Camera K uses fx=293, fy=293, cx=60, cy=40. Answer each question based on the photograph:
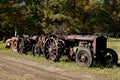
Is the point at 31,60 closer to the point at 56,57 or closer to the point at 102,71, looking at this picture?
the point at 56,57

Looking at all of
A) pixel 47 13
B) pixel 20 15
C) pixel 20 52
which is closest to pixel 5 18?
pixel 20 15

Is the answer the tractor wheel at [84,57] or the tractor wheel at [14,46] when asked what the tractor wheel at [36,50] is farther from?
the tractor wheel at [84,57]

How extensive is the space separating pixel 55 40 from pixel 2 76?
5.34 meters

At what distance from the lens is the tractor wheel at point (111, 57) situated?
15.2 meters

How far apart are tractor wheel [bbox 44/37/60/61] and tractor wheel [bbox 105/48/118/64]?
2753 mm

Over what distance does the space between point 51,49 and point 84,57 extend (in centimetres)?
280

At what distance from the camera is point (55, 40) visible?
1648 cm

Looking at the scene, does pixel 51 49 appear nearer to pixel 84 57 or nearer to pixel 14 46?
pixel 84 57

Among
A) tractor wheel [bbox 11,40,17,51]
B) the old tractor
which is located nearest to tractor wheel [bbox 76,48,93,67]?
the old tractor

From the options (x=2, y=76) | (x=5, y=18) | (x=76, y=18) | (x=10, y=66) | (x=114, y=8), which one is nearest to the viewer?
(x=2, y=76)

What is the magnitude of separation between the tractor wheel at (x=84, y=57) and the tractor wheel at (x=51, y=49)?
1.69 m

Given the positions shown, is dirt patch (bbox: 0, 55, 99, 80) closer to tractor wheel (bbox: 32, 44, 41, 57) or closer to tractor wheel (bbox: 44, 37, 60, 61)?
tractor wheel (bbox: 44, 37, 60, 61)

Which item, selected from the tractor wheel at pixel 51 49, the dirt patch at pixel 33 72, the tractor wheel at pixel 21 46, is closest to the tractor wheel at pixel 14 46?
the tractor wheel at pixel 21 46

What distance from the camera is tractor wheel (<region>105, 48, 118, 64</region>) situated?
1516cm
